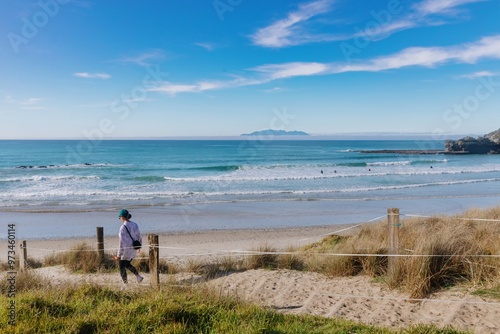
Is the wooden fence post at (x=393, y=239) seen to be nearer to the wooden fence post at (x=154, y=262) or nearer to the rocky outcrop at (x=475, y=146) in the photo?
the wooden fence post at (x=154, y=262)

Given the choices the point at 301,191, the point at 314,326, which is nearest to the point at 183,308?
the point at 314,326

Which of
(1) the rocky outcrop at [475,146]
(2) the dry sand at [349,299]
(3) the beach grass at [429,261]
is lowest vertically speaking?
(2) the dry sand at [349,299]

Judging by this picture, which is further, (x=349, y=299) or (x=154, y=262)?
(x=154, y=262)

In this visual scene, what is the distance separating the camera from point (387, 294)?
643 centimetres

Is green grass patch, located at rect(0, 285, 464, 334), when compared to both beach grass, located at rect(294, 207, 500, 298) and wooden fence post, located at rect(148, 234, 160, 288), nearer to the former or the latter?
wooden fence post, located at rect(148, 234, 160, 288)

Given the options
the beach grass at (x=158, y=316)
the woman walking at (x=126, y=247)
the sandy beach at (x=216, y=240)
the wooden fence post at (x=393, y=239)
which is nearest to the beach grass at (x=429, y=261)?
the wooden fence post at (x=393, y=239)

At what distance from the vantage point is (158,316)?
14.9 ft

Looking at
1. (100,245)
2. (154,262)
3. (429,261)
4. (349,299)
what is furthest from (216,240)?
(429,261)

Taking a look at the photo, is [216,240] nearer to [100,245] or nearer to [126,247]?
[100,245]

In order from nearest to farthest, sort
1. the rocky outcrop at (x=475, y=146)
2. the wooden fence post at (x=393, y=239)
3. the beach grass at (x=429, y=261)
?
the beach grass at (x=429, y=261)
the wooden fence post at (x=393, y=239)
the rocky outcrop at (x=475, y=146)

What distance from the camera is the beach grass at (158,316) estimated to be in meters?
4.30

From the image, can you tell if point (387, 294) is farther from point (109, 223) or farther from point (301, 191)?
point (301, 191)

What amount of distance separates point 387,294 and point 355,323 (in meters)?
1.68

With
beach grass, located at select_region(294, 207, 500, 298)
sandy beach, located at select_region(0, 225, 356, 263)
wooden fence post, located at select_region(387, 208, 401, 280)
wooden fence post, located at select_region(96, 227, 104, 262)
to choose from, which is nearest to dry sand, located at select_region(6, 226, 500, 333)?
beach grass, located at select_region(294, 207, 500, 298)
